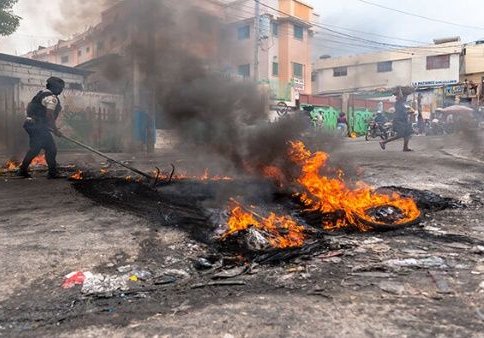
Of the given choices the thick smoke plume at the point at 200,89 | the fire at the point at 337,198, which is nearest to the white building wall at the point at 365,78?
the thick smoke plume at the point at 200,89

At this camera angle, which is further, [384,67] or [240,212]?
[384,67]

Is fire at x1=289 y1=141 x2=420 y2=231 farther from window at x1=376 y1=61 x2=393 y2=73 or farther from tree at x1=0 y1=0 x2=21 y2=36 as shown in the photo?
window at x1=376 y1=61 x2=393 y2=73

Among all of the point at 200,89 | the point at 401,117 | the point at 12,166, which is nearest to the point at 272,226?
the point at 200,89

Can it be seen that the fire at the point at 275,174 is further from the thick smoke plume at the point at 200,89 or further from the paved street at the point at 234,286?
the paved street at the point at 234,286

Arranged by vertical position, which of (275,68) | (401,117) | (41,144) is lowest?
(41,144)

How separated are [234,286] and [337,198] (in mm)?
2375

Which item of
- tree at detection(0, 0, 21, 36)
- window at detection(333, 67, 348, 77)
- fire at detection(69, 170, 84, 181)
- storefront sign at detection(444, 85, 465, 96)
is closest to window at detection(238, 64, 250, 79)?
fire at detection(69, 170, 84, 181)

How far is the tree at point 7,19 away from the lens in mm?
12672

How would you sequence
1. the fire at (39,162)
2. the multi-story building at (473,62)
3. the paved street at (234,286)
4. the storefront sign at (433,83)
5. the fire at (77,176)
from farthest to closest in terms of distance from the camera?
the multi-story building at (473,62)
the storefront sign at (433,83)
the fire at (39,162)
the fire at (77,176)
the paved street at (234,286)

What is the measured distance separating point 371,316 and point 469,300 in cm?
70

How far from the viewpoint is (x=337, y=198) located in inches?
193

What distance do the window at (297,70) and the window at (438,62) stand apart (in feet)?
38.3

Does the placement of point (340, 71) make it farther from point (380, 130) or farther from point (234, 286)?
point (234, 286)

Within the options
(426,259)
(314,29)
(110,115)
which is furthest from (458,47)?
(426,259)
